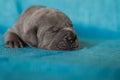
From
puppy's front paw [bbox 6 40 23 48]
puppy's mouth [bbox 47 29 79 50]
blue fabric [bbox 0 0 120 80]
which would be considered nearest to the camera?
blue fabric [bbox 0 0 120 80]

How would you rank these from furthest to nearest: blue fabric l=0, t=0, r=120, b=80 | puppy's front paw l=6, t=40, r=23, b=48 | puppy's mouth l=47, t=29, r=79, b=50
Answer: puppy's front paw l=6, t=40, r=23, b=48
puppy's mouth l=47, t=29, r=79, b=50
blue fabric l=0, t=0, r=120, b=80

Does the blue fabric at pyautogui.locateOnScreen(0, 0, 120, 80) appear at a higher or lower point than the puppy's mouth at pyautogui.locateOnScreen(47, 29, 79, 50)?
lower

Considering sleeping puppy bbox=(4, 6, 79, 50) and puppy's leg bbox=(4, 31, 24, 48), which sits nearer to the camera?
sleeping puppy bbox=(4, 6, 79, 50)

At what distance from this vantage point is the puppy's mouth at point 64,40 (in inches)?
76.8

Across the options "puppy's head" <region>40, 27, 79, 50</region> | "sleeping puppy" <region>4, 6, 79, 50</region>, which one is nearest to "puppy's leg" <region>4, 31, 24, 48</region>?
"sleeping puppy" <region>4, 6, 79, 50</region>

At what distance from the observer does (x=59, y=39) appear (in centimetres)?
195

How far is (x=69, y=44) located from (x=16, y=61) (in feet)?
1.15

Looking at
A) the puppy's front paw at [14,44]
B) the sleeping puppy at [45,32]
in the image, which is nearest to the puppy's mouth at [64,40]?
the sleeping puppy at [45,32]

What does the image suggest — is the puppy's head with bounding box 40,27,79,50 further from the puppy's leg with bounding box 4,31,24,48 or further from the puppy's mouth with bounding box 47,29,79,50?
the puppy's leg with bounding box 4,31,24,48

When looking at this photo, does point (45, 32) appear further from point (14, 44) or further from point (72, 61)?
point (72, 61)

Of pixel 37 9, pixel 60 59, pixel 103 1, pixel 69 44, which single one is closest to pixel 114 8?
pixel 103 1

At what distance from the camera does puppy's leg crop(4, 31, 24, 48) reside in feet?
6.95

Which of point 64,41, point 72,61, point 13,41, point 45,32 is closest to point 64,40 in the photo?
point 64,41

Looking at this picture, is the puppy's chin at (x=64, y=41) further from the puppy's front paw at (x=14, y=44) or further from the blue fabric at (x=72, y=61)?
the puppy's front paw at (x=14, y=44)
